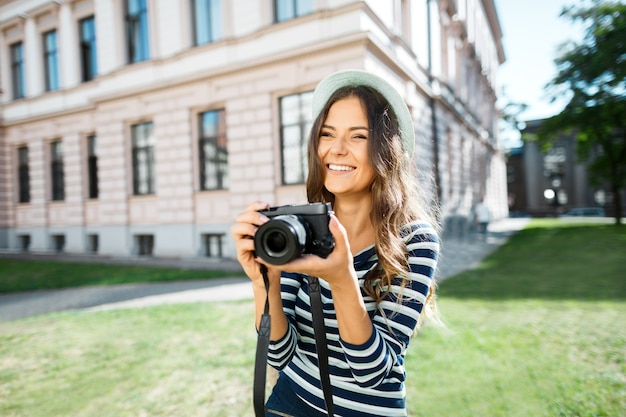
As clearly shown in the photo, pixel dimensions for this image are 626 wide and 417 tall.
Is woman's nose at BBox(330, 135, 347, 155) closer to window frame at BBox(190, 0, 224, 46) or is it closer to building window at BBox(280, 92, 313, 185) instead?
building window at BBox(280, 92, 313, 185)

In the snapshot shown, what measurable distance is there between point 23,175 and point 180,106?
9255 millimetres

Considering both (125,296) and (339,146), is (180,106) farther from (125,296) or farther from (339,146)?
(339,146)

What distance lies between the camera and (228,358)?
11.6ft

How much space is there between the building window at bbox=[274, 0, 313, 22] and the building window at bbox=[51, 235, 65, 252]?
37.3 feet

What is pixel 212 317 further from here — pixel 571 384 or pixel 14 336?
pixel 571 384

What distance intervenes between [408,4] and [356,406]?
12969 mm

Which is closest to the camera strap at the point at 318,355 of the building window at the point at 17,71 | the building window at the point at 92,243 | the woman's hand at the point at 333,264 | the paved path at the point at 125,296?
the woman's hand at the point at 333,264

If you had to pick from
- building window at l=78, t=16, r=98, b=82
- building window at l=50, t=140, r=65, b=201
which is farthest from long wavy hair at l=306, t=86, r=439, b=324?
building window at l=50, t=140, r=65, b=201

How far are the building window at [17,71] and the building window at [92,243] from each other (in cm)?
704

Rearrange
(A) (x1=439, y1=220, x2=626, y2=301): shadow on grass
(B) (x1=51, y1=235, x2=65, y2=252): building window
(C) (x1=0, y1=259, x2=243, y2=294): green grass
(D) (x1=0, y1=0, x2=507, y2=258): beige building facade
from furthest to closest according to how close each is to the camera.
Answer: (B) (x1=51, y1=235, x2=65, y2=252): building window → (D) (x1=0, y1=0, x2=507, y2=258): beige building facade → (C) (x1=0, y1=259, x2=243, y2=294): green grass → (A) (x1=439, y1=220, x2=626, y2=301): shadow on grass

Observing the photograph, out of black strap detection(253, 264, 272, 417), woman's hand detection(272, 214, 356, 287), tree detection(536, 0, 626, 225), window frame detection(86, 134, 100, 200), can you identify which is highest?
tree detection(536, 0, 626, 225)

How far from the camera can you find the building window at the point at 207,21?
1095 centimetres

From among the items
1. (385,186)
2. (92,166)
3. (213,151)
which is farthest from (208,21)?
(385,186)

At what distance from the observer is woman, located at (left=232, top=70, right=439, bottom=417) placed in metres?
1.14
